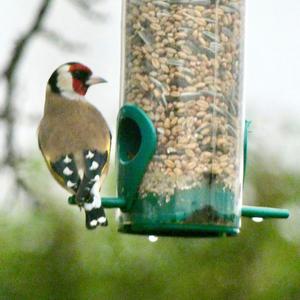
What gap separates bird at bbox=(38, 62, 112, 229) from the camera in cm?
729

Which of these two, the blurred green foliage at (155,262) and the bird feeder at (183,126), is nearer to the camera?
the bird feeder at (183,126)

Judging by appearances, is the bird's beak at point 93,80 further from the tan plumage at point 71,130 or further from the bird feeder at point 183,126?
the bird feeder at point 183,126

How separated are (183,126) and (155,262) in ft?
14.9

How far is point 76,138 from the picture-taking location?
7594 millimetres

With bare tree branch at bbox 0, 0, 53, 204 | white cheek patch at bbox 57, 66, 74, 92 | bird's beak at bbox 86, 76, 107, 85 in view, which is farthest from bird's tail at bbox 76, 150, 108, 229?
white cheek patch at bbox 57, 66, 74, 92

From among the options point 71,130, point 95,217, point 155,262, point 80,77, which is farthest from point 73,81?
point 155,262

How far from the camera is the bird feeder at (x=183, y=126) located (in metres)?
7.20

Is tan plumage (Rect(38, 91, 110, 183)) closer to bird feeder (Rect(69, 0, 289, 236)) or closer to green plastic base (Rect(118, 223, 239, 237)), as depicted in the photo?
bird feeder (Rect(69, 0, 289, 236))

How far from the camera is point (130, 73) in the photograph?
24.3 ft

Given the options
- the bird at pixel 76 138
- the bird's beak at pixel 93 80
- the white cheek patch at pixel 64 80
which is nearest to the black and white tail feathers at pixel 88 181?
the bird at pixel 76 138

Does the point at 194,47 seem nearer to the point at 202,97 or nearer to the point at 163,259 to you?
the point at 202,97

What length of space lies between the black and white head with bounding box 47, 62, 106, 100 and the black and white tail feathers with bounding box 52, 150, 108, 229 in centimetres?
49

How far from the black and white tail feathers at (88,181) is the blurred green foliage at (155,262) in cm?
381

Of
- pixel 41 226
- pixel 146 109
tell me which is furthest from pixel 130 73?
pixel 41 226
